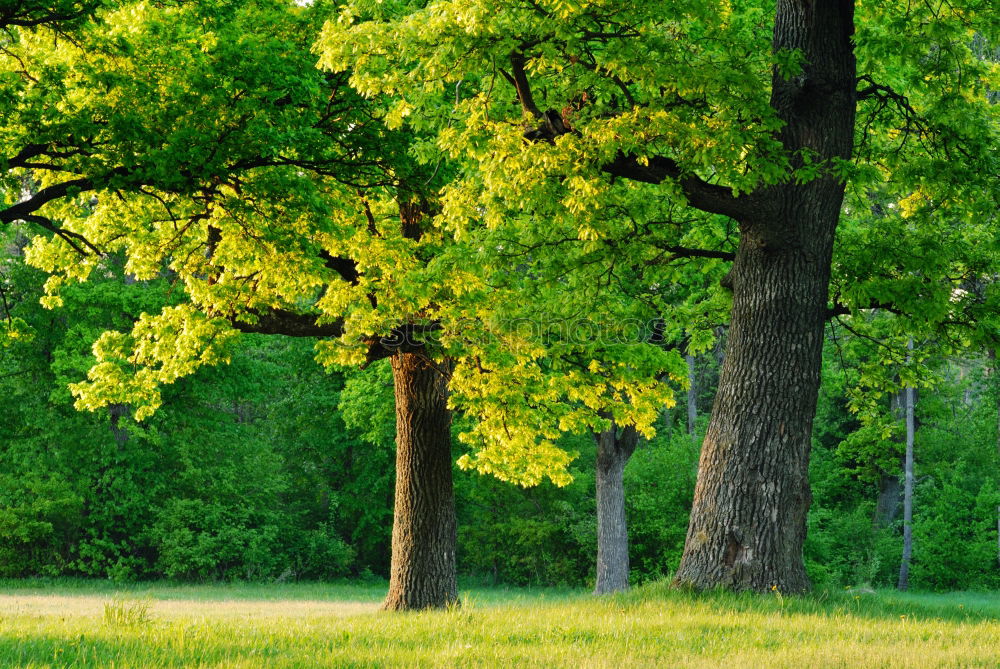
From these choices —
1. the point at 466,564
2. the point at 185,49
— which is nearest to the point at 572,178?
the point at 185,49

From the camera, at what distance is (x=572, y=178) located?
9.90 m

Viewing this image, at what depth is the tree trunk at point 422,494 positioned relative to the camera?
14.7m

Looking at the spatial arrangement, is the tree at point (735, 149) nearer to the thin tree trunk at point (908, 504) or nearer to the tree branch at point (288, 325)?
the tree branch at point (288, 325)

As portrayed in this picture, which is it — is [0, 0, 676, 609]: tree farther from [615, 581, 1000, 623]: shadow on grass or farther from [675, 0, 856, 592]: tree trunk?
[615, 581, 1000, 623]: shadow on grass

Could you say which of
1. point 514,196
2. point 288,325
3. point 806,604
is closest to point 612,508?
point 288,325

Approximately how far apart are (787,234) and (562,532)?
21967mm

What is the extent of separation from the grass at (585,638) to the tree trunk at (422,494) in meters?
4.48

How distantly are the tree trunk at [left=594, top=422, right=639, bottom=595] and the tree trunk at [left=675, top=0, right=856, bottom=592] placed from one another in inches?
487

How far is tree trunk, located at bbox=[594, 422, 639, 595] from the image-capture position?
22906 mm

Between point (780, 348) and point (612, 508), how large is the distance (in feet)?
44.5

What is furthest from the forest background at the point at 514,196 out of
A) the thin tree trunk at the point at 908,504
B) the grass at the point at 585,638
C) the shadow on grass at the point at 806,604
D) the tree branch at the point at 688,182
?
the thin tree trunk at the point at 908,504

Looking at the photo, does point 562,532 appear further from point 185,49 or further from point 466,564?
point 185,49

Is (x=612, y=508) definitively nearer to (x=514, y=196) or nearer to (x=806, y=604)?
(x=806, y=604)

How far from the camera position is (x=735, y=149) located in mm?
9570
